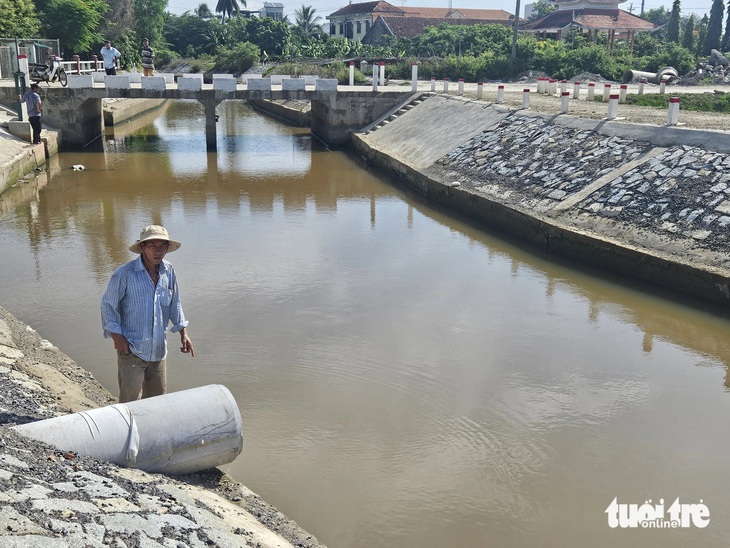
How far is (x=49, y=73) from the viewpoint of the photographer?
24.9 metres

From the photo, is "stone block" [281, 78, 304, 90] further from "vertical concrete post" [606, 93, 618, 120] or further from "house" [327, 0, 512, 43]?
"house" [327, 0, 512, 43]

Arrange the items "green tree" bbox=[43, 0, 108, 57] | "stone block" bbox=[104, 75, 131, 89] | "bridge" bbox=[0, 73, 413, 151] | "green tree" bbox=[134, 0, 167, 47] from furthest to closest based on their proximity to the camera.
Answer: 1. "green tree" bbox=[134, 0, 167, 47]
2. "green tree" bbox=[43, 0, 108, 57]
3. "bridge" bbox=[0, 73, 413, 151]
4. "stone block" bbox=[104, 75, 131, 89]

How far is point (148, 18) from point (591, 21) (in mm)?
30138

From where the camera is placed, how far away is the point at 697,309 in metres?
10.2

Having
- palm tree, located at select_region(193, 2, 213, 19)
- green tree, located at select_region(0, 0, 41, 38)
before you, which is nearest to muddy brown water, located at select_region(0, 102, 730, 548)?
green tree, located at select_region(0, 0, 41, 38)

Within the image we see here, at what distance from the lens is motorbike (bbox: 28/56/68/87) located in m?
24.4

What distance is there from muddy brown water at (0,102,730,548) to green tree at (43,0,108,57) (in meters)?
23.4

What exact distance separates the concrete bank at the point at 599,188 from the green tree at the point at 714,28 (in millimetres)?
42743

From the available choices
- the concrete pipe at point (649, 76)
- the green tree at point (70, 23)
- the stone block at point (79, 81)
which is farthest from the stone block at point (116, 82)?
the concrete pipe at point (649, 76)

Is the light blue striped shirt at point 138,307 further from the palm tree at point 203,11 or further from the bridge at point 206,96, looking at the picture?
the palm tree at point 203,11

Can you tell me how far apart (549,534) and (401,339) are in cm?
380

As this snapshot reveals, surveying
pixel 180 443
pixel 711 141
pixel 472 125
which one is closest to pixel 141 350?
pixel 180 443

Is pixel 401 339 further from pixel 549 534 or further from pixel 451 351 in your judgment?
pixel 549 534

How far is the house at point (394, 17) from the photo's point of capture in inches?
2633
